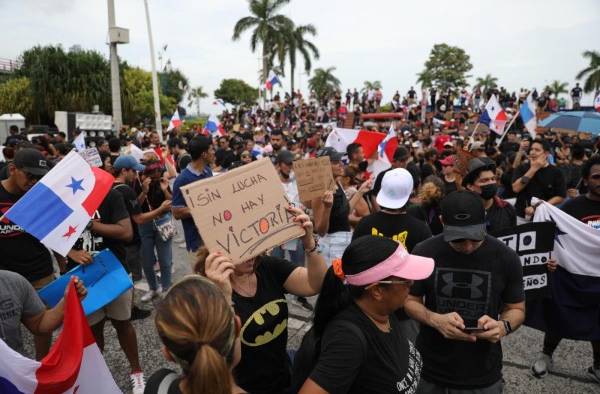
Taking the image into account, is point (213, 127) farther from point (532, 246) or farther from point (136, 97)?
point (136, 97)

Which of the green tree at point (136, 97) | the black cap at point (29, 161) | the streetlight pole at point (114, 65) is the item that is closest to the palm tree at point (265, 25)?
the green tree at point (136, 97)

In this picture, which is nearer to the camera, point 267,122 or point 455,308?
point 455,308

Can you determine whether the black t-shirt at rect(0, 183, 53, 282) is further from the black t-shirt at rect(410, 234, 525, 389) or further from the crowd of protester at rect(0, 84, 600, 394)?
the black t-shirt at rect(410, 234, 525, 389)

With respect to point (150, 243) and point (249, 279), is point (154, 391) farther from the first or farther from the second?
point (150, 243)

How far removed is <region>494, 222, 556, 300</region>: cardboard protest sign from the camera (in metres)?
3.46

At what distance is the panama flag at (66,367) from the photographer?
2.23 metres

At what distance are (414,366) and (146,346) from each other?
349 cm

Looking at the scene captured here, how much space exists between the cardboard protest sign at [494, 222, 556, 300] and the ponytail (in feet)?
9.26

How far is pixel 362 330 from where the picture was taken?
183 centimetres

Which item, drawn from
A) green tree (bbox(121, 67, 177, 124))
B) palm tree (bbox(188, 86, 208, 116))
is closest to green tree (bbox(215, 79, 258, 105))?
palm tree (bbox(188, 86, 208, 116))

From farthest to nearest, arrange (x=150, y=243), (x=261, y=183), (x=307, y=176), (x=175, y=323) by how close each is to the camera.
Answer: (x=150, y=243), (x=307, y=176), (x=261, y=183), (x=175, y=323)

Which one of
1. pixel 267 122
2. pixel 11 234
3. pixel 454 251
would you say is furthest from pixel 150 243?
pixel 267 122

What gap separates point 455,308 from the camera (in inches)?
101

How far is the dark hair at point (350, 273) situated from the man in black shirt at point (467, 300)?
718mm
